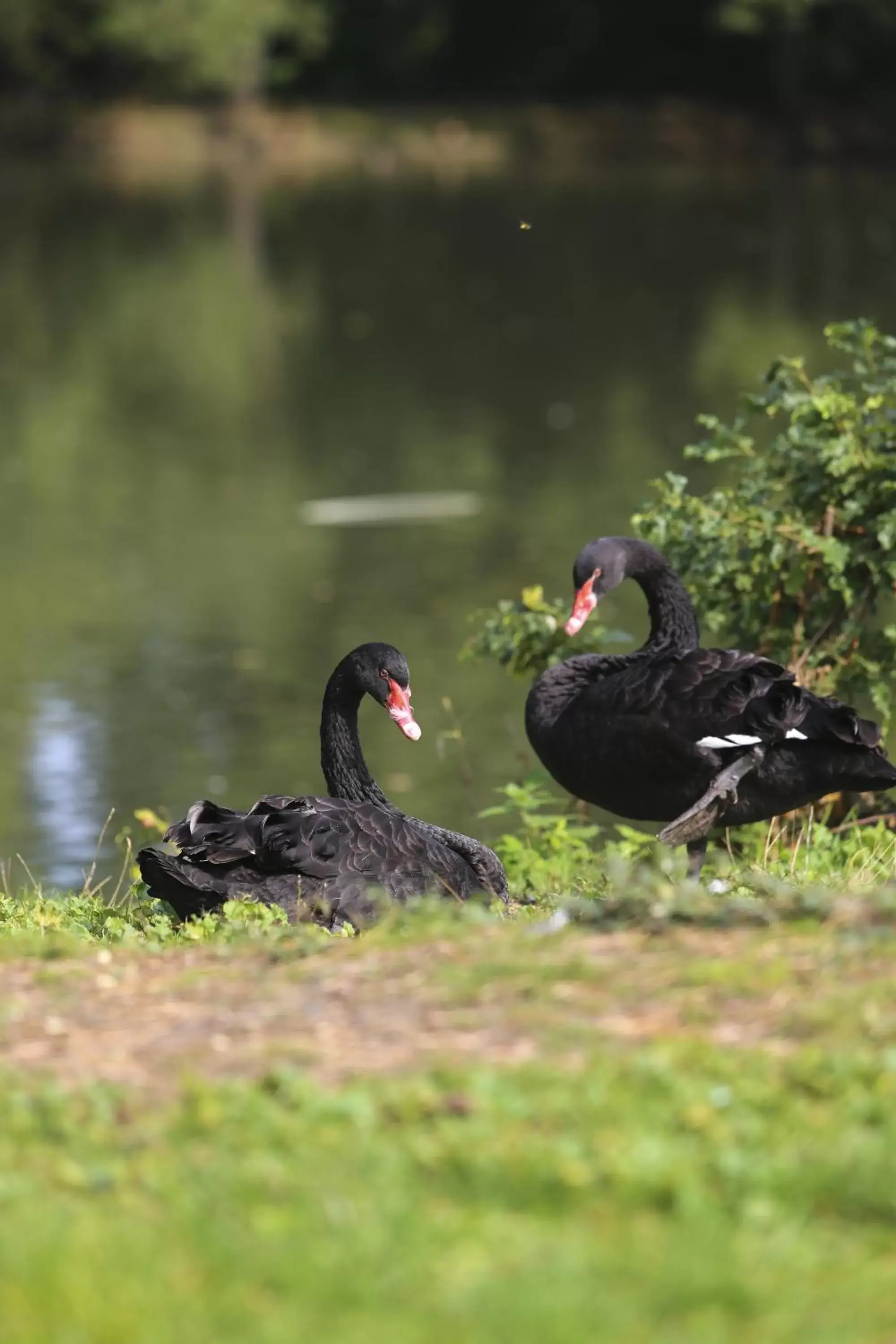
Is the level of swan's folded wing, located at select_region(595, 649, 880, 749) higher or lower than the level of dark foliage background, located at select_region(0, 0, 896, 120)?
lower

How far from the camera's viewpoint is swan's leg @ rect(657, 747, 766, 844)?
22.7 feet

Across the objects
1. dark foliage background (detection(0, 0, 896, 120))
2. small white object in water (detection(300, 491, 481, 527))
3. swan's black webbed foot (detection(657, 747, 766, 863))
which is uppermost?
dark foliage background (detection(0, 0, 896, 120))

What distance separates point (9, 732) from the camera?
39.1 ft

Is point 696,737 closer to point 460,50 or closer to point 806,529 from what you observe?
point 806,529

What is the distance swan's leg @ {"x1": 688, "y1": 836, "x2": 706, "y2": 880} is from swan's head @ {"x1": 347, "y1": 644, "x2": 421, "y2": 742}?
3.22 ft

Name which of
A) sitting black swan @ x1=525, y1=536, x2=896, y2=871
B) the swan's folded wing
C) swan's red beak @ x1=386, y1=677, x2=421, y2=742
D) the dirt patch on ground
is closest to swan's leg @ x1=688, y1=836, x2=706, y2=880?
sitting black swan @ x1=525, y1=536, x2=896, y2=871

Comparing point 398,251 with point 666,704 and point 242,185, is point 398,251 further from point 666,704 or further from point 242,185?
point 666,704

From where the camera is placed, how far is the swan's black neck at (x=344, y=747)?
7.49 m

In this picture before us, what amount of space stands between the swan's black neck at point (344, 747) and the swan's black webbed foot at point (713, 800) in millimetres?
1047

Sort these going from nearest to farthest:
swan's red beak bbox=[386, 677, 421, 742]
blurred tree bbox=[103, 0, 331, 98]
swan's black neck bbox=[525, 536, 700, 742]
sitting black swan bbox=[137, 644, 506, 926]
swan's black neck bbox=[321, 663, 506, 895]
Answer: sitting black swan bbox=[137, 644, 506, 926], swan's red beak bbox=[386, 677, 421, 742], swan's black neck bbox=[321, 663, 506, 895], swan's black neck bbox=[525, 536, 700, 742], blurred tree bbox=[103, 0, 331, 98]

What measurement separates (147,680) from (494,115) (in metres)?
51.2

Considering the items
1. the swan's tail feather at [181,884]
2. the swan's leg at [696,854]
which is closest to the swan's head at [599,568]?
the swan's leg at [696,854]

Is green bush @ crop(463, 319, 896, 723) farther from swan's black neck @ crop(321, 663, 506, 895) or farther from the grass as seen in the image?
the grass

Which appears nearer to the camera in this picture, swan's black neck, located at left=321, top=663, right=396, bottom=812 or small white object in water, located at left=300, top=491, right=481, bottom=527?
swan's black neck, located at left=321, top=663, right=396, bottom=812
